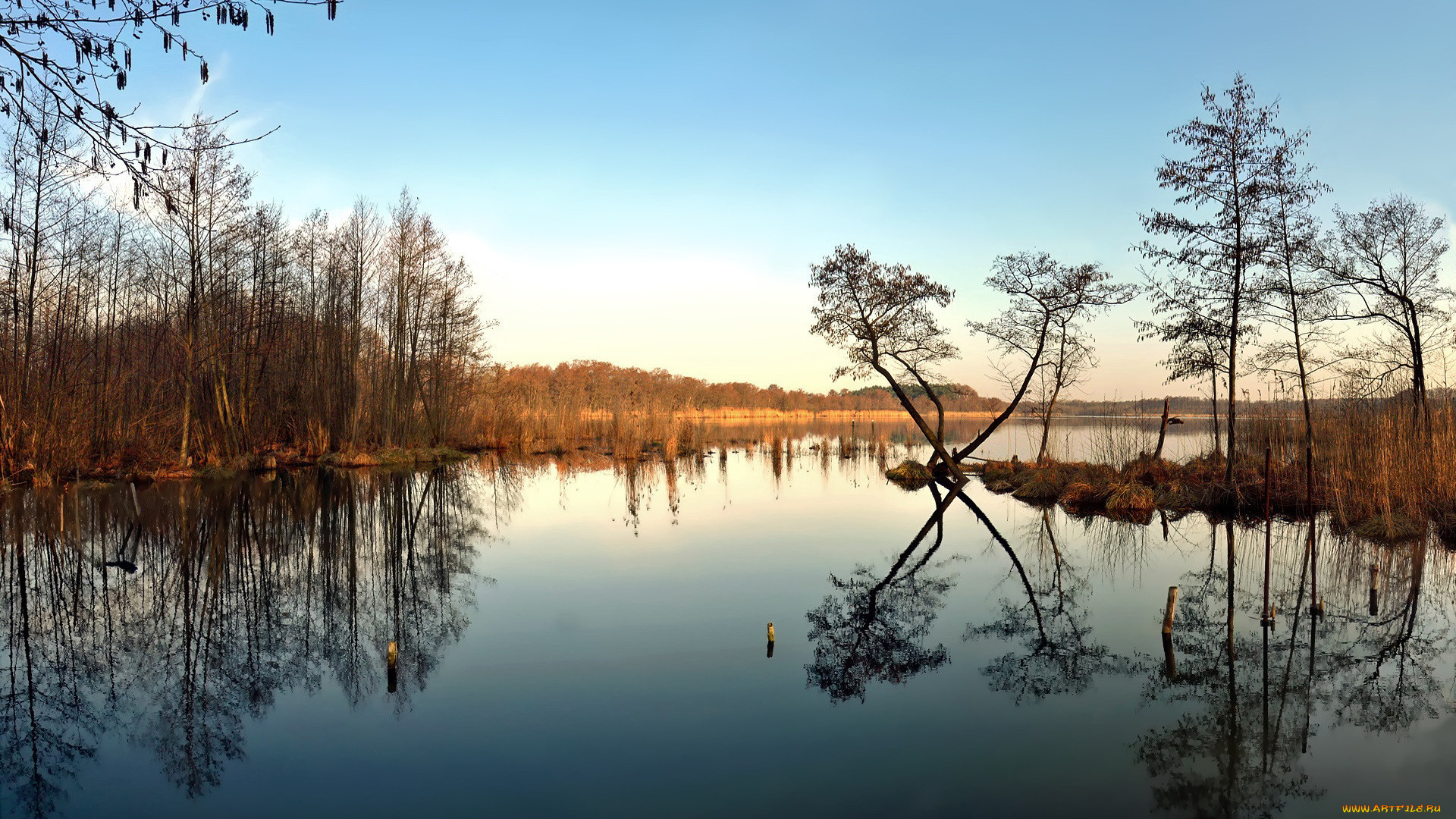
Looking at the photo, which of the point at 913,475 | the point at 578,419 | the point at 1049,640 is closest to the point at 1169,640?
the point at 1049,640

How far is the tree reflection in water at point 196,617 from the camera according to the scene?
14.7ft

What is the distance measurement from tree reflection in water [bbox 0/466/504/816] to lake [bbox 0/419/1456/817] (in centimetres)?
3

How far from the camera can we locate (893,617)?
713 centimetres

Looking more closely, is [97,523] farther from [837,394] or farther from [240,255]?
[837,394]

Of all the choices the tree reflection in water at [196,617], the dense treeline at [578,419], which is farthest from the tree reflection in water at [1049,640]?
the dense treeline at [578,419]

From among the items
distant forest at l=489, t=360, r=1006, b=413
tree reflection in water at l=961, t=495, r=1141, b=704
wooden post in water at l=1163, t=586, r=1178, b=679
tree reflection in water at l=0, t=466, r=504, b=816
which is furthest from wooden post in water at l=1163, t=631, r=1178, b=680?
distant forest at l=489, t=360, r=1006, b=413

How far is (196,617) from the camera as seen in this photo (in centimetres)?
670

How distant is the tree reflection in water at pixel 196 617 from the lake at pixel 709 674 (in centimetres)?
3

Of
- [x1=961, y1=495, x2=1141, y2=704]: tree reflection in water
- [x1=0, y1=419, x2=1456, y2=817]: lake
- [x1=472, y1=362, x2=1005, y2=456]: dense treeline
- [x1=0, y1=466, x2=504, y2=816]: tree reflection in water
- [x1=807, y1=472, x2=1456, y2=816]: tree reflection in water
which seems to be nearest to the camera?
[x1=0, y1=419, x2=1456, y2=817]: lake

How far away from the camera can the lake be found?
12.9ft

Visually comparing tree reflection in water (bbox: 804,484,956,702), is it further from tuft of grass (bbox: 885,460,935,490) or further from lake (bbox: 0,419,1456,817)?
tuft of grass (bbox: 885,460,935,490)

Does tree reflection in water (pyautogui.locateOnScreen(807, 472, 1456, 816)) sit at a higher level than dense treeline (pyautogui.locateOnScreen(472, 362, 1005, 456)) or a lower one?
lower

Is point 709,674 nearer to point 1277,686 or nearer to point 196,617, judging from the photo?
point 1277,686

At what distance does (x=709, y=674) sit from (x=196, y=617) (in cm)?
467
